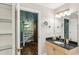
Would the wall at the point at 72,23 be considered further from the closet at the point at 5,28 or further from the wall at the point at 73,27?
the closet at the point at 5,28

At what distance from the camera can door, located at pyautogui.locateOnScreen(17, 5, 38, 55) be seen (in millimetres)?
1635

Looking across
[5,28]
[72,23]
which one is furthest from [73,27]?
[5,28]

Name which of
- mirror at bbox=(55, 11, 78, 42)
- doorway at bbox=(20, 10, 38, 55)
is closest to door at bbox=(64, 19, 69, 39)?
mirror at bbox=(55, 11, 78, 42)

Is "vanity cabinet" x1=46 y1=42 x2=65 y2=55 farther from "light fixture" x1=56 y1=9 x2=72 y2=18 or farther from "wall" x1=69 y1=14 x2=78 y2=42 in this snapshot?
"light fixture" x1=56 y1=9 x2=72 y2=18

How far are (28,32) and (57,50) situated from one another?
60 cm

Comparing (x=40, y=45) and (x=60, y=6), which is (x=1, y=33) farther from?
(x=60, y=6)

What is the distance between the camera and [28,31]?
1.66 m

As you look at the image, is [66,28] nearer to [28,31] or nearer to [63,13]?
[63,13]

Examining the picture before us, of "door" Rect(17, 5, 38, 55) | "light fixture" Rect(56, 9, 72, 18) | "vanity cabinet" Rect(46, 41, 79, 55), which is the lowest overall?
"vanity cabinet" Rect(46, 41, 79, 55)

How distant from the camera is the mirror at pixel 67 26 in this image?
1.57 m

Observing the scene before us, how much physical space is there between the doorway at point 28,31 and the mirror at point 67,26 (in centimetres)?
40
